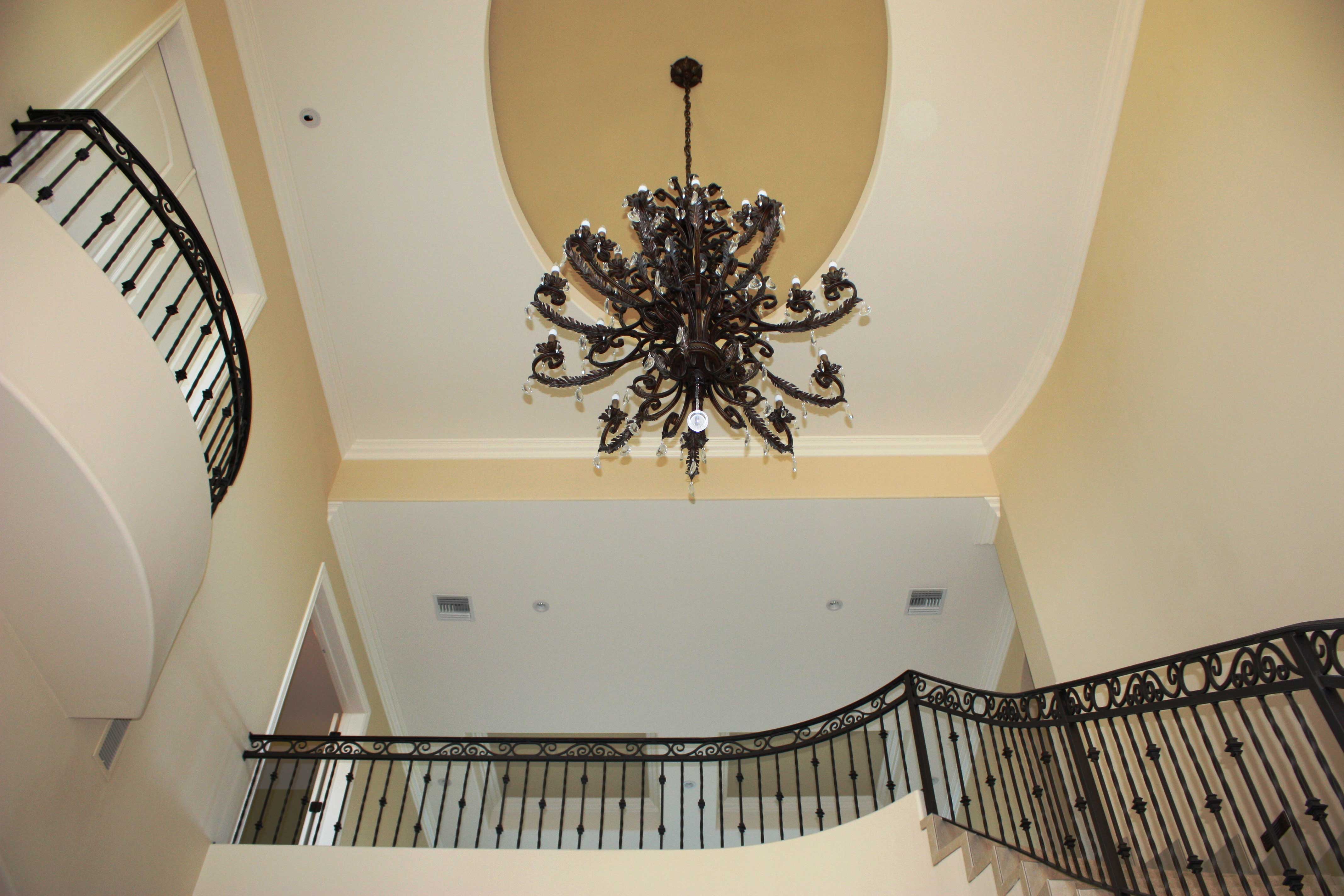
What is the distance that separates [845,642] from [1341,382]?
16.3ft

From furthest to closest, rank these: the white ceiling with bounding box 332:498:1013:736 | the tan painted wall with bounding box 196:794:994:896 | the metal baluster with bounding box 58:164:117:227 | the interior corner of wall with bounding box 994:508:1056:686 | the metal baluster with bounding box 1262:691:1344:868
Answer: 1. the white ceiling with bounding box 332:498:1013:736
2. the interior corner of wall with bounding box 994:508:1056:686
3. the tan painted wall with bounding box 196:794:994:896
4. the metal baluster with bounding box 58:164:117:227
5. the metal baluster with bounding box 1262:691:1344:868

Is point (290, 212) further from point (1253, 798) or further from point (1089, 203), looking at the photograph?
point (1253, 798)

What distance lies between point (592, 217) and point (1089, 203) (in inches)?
132

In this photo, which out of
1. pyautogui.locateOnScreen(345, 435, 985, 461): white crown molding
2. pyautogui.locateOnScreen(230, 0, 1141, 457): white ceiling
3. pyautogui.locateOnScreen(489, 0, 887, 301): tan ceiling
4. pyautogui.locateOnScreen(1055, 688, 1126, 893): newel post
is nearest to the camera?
pyautogui.locateOnScreen(1055, 688, 1126, 893): newel post

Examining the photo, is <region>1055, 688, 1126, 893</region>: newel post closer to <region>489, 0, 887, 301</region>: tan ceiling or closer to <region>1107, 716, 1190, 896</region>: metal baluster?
<region>1107, 716, 1190, 896</region>: metal baluster

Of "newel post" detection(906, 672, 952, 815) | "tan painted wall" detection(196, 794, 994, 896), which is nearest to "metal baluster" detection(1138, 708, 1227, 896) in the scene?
"newel post" detection(906, 672, 952, 815)

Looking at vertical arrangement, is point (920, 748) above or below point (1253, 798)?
above

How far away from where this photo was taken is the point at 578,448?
23.2 feet

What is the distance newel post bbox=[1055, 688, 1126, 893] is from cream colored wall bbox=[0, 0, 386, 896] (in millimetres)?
4293

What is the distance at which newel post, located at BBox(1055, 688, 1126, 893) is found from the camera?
323 cm

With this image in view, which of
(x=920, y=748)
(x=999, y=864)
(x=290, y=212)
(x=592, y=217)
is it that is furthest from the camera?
(x=592, y=217)

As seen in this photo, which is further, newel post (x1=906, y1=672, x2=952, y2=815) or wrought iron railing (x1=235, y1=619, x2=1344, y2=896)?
newel post (x1=906, y1=672, x2=952, y2=815)

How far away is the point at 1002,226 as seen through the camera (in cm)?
589

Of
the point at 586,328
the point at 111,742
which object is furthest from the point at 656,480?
the point at 111,742
